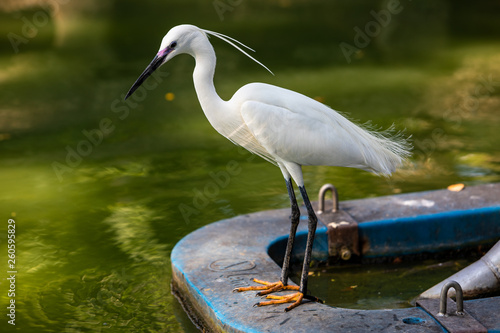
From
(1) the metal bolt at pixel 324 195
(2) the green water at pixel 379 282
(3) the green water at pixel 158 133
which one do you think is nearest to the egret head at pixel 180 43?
(1) the metal bolt at pixel 324 195

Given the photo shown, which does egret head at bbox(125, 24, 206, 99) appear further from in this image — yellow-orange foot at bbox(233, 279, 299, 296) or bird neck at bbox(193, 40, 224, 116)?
yellow-orange foot at bbox(233, 279, 299, 296)

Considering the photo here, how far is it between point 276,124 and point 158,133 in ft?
12.7

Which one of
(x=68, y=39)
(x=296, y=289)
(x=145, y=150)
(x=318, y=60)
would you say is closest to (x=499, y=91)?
(x=318, y=60)

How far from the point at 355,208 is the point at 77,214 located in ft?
6.91

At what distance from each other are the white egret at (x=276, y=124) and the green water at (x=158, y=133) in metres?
0.96

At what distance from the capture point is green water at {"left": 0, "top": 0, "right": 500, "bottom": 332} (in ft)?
15.4

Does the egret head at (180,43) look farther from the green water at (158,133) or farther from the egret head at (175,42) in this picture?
the green water at (158,133)

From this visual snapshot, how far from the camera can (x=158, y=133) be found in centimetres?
754

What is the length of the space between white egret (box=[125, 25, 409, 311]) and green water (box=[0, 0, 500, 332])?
0.96m

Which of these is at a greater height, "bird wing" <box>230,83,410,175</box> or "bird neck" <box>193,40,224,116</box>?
"bird neck" <box>193,40,224,116</box>

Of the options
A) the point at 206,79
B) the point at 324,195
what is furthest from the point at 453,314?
the point at 206,79

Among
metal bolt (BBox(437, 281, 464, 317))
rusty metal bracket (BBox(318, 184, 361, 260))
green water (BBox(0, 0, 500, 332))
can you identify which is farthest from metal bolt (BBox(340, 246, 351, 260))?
metal bolt (BBox(437, 281, 464, 317))

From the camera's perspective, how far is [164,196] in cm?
595

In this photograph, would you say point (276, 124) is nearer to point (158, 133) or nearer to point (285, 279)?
point (285, 279)
